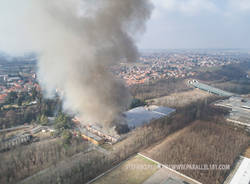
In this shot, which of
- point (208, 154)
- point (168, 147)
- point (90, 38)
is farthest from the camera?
point (90, 38)

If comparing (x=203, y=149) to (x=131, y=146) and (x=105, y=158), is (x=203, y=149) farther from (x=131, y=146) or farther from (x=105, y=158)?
(x=105, y=158)

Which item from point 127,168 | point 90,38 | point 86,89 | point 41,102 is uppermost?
point 90,38

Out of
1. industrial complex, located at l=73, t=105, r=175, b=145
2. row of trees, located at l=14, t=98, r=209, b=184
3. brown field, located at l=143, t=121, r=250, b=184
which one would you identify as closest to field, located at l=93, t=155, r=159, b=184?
row of trees, located at l=14, t=98, r=209, b=184

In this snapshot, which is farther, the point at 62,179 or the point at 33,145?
the point at 33,145

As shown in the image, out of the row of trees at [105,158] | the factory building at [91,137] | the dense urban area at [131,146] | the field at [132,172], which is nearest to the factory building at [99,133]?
the dense urban area at [131,146]

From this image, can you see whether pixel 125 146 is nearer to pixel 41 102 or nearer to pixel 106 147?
pixel 106 147

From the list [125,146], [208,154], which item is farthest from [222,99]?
[125,146]

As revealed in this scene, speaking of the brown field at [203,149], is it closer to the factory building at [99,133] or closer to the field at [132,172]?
the field at [132,172]

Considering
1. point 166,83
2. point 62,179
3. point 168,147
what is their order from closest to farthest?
point 62,179 < point 168,147 < point 166,83
